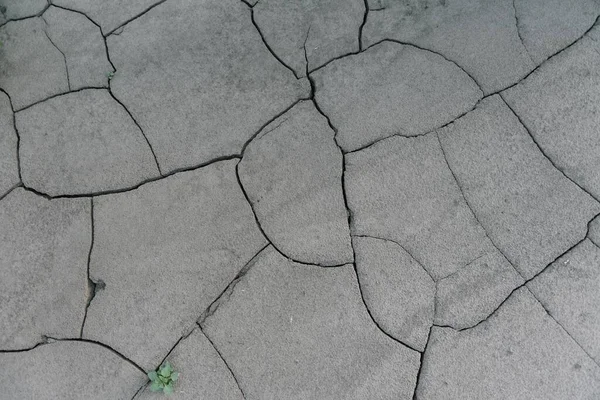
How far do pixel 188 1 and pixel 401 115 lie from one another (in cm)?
107

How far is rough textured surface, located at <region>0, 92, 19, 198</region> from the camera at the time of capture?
210 centimetres

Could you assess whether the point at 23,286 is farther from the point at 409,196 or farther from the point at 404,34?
the point at 404,34

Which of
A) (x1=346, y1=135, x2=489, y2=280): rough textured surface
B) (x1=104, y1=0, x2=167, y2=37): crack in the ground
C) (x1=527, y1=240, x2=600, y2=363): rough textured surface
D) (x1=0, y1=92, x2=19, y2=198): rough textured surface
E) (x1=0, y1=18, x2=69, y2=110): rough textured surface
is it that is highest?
(x1=104, y1=0, x2=167, y2=37): crack in the ground

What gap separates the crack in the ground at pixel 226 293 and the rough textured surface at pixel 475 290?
0.69 metres

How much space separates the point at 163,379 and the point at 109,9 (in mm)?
Answer: 1582

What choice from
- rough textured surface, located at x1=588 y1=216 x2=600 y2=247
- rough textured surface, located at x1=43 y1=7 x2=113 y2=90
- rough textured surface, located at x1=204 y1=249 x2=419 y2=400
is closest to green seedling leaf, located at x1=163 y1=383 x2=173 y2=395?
rough textured surface, located at x1=204 y1=249 x2=419 y2=400

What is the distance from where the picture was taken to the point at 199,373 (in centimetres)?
187

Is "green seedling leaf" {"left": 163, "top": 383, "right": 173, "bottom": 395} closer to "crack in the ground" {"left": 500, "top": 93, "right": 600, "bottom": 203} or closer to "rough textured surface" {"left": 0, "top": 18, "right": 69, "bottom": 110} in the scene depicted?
"rough textured surface" {"left": 0, "top": 18, "right": 69, "bottom": 110}

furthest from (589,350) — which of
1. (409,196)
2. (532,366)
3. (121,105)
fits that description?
(121,105)

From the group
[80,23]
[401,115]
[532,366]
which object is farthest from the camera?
[80,23]

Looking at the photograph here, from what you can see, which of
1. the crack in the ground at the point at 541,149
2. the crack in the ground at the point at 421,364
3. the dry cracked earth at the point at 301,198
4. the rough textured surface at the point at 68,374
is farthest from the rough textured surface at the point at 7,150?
the crack in the ground at the point at 541,149

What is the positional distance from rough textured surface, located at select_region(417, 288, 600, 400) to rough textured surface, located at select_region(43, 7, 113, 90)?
1721 mm

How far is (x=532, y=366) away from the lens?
6.07 ft

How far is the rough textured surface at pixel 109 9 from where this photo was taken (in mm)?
2291
